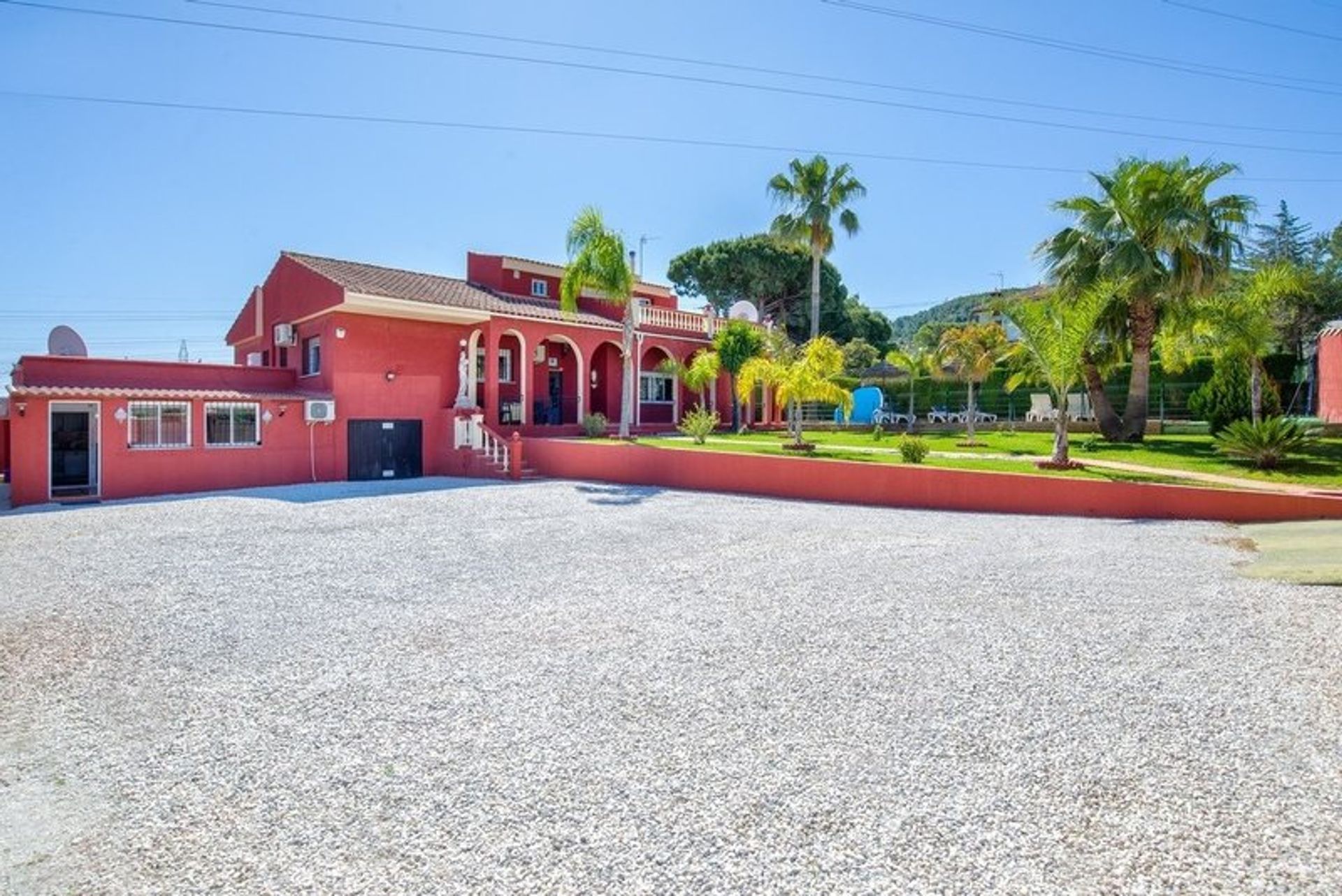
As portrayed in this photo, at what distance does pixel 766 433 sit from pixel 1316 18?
1792 cm

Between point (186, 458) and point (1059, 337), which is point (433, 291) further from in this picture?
point (1059, 337)

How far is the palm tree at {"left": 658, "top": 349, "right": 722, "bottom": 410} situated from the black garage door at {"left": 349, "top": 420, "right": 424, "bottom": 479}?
9.37m

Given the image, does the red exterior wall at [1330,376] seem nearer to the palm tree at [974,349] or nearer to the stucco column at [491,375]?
the palm tree at [974,349]

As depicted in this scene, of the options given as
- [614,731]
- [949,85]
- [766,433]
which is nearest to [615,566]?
A: [614,731]

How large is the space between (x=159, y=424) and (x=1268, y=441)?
2586 cm

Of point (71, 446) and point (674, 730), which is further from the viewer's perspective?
point (71, 446)

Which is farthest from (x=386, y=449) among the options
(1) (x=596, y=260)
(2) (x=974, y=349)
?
(2) (x=974, y=349)

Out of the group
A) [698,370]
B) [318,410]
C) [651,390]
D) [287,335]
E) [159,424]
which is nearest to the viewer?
[159,424]

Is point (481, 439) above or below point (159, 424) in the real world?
below

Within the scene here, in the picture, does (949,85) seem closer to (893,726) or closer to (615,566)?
(615,566)

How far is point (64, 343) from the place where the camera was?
2144cm

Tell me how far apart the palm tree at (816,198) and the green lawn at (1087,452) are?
41.5 ft

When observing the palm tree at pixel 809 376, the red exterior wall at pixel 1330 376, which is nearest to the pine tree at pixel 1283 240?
the red exterior wall at pixel 1330 376

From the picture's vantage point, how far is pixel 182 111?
52.8 ft
